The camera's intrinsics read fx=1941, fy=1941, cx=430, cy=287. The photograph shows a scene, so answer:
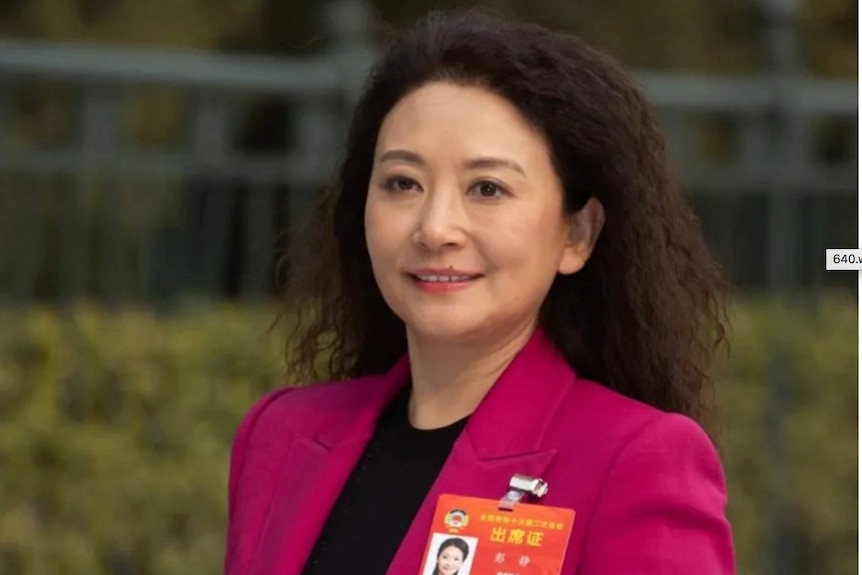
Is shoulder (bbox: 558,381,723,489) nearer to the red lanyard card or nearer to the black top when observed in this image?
the red lanyard card

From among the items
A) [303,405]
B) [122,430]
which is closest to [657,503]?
[303,405]

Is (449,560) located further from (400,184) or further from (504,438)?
(400,184)

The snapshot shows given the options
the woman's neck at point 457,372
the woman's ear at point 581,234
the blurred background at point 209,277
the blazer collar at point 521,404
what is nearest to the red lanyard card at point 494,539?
the blazer collar at point 521,404

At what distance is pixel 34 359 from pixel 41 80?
66cm

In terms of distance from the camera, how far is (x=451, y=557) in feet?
7.50

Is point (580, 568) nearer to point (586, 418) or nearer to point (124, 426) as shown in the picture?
point (586, 418)

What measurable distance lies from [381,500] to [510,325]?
0.92ft

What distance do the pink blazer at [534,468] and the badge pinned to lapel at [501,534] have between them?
0.02 m

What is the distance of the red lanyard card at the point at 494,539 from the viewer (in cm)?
222

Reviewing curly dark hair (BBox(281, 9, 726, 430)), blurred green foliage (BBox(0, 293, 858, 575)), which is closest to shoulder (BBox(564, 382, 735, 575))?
curly dark hair (BBox(281, 9, 726, 430))

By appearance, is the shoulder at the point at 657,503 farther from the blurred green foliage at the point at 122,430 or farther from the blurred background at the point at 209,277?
the blurred green foliage at the point at 122,430

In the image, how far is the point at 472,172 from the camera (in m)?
2.37

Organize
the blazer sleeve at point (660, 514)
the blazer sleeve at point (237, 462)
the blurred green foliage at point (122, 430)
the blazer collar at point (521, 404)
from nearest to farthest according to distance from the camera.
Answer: the blazer sleeve at point (660, 514)
the blazer collar at point (521, 404)
the blazer sleeve at point (237, 462)
the blurred green foliage at point (122, 430)

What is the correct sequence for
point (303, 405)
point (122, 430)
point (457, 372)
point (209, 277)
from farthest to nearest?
1. point (209, 277)
2. point (122, 430)
3. point (303, 405)
4. point (457, 372)
